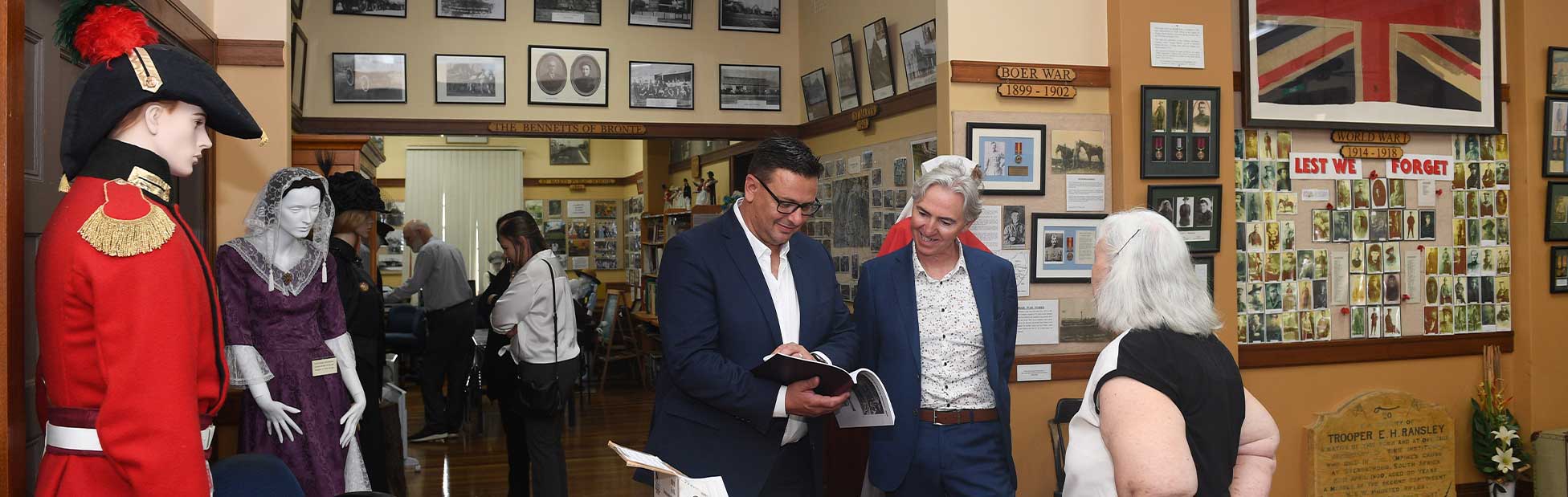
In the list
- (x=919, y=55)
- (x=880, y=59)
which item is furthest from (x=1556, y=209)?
(x=880, y=59)

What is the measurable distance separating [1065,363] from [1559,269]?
293cm

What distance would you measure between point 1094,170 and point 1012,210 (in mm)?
463

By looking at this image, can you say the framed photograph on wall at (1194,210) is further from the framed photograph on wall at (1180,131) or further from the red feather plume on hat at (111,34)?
the red feather plume on hat at (111,34)

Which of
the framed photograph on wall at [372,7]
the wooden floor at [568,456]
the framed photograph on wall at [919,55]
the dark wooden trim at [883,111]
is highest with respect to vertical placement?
the framed photograph on wall at [372,7]

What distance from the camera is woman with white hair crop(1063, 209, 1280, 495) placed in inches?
80.1

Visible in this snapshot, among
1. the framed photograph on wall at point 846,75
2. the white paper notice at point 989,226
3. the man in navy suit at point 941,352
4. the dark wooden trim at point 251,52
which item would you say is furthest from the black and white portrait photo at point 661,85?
the man in navy suit at point 941,352

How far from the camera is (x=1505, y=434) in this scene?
5203 mm

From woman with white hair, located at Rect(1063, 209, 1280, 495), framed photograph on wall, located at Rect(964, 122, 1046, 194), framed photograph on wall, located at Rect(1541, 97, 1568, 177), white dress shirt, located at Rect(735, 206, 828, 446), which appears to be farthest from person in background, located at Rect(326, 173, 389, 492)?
framed photograph on wall, located at Rect(1541, 97, 1568, 177)

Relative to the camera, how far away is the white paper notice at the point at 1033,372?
4730 mm

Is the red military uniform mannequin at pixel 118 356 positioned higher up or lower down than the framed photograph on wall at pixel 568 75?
lower down

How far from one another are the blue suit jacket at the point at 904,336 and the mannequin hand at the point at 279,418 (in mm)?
1773

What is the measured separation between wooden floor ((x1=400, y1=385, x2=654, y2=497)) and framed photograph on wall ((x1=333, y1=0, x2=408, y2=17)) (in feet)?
10.6

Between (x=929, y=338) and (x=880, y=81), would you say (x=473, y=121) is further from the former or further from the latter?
(x=929, y=338)

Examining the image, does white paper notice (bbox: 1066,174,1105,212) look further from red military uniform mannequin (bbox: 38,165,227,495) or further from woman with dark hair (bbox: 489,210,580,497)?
red military uniform mannequin (bbox: 38,165,227,495)
